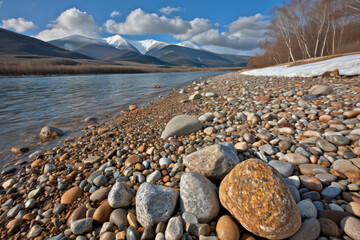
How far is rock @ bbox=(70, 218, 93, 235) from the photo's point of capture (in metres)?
1.51

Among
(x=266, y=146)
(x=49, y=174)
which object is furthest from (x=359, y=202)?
(x=49, y=174)

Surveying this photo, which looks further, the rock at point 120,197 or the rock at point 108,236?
the rock at point 120,197

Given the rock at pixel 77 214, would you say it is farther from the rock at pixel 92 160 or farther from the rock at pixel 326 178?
the rock at pixel 326 178

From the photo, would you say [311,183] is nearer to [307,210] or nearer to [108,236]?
[307,210]

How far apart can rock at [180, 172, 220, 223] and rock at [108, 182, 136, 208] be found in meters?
0.67

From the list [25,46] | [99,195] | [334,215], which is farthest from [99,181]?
[25,46]

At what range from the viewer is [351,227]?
A: 1.16 meters

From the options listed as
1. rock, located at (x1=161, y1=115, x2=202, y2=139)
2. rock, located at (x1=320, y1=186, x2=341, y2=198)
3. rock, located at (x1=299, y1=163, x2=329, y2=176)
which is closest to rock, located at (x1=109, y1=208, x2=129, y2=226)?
rock, located at (x1=161, y1=115, x2=202, y2=139)

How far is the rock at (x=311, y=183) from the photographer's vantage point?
5.37 feet

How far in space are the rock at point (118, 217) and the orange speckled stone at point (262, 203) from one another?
1095mm

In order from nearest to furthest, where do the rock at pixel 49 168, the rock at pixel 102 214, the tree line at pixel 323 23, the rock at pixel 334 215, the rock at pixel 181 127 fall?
the rock at pixel 334 215, the rock at pixel 102 214, the rock at pixel 49 168, the rock at pixel 181 127, the tree line at pixel 323 23

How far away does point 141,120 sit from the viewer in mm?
4973

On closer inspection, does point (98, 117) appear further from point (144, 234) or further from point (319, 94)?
point (319, 94)

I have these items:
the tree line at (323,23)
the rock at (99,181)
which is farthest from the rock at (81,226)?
the tree line at (323,23)
